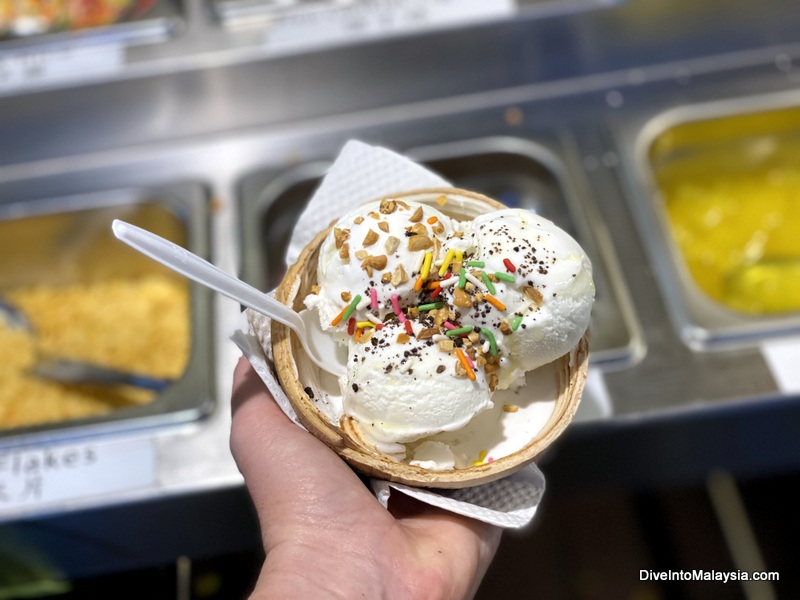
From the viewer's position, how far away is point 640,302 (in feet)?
5.55

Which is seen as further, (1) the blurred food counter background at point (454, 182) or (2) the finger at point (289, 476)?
(1) the blurred food counter background at point (454, 182)

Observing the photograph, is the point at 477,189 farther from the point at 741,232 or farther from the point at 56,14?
the point at 56,14

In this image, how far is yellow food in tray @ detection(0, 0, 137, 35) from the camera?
202cm

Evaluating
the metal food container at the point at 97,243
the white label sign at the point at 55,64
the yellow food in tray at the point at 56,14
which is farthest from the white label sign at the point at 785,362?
the yellow food in tray at the point at 56,14

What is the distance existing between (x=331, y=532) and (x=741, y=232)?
1.63 meters

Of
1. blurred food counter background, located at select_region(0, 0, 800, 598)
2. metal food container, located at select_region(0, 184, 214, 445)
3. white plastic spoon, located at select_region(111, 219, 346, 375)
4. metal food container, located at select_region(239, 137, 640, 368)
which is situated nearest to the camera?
white plastic spoon, located at select_region(111, 219, 346, 375)

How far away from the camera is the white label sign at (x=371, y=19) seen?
6.35 ft

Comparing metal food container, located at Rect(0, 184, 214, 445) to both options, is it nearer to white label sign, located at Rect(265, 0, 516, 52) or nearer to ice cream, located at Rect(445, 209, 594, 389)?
A: white label sign, located at Rect(265, 0, 516, 52)

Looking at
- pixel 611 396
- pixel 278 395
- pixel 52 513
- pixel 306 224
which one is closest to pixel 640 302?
pixel 611 396

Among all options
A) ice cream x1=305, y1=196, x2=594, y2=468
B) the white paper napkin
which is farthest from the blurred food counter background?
ice cream x1=305, y1=196, x2=594, y2=468

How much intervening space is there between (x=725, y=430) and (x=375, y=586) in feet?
3.28

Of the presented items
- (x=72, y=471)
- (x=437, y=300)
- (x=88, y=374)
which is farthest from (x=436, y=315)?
(x=88, y=374)

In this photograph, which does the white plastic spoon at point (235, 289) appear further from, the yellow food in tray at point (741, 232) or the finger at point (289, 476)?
the yellow food in tray at point (741, 232)

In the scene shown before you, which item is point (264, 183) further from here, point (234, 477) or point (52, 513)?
point (52, 513)
